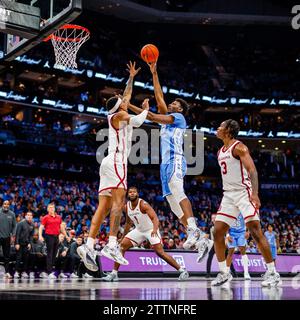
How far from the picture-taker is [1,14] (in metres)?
9.16

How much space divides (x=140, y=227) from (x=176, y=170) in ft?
8.19

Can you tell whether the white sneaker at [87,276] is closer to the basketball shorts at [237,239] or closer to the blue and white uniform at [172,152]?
the basketball shorts at [237,239]

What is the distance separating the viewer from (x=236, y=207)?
25.1ft

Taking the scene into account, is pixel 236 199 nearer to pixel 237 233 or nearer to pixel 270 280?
pixel 270 280

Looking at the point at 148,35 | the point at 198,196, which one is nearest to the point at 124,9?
the point at 148,35

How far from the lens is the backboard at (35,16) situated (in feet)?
30.3

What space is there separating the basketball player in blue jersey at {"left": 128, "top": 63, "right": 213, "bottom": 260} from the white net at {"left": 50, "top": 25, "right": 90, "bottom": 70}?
8410mm

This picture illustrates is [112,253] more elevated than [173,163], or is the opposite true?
[173,163]

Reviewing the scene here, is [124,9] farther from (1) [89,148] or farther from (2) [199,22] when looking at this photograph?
(1) [89,148]

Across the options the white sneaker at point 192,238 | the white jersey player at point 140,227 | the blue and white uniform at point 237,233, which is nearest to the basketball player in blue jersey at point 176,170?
the white sneaker at point 192,238

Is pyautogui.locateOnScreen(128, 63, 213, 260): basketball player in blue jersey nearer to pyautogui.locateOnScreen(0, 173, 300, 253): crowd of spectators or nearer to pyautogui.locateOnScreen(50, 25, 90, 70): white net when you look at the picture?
pyautogui.locateOnScreen(0, 173, 300, 253): crowd of spectators

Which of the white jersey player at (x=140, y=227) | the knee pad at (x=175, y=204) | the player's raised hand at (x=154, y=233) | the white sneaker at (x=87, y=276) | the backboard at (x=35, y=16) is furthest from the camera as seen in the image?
the white sneaker at (x=87, y=276)

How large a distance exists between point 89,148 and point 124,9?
35.2ft

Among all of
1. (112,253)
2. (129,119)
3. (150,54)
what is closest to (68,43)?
(150,54)
